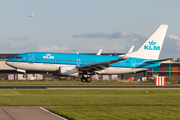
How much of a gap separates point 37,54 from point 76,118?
113 feet

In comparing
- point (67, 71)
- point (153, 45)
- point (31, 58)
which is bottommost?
point (67, 71)

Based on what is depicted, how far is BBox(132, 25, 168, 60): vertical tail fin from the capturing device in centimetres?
5512

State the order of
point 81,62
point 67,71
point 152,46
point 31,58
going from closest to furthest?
point 67,71, point 31,58, point 81,62, point 152,46

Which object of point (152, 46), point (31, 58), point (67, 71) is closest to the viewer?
point (67, 71)

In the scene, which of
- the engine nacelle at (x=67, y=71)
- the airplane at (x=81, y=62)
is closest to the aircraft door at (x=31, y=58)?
the airplane at (x=81, y=62)

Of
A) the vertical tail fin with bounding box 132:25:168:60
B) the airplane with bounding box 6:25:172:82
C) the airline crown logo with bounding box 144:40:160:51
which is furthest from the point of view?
the airline crown logo with bounding box 144:40:160:51

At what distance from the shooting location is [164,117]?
17.5m

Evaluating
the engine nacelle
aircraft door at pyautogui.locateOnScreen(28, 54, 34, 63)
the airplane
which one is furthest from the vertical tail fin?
aircraft door at pyautogui.locateOnScreen(28, 54, 34, 63)

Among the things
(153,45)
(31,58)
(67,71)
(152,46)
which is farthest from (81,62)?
(153,45)

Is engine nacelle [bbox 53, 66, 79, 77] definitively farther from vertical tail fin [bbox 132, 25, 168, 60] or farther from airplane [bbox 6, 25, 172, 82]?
vertical tail fin [bbox 132, 25, 168, 60]

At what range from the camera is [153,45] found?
55.9 m

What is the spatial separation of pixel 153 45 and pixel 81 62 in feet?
48.7

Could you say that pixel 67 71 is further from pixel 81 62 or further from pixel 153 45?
pixel 153 45

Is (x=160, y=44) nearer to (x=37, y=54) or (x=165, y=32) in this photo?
(x=165, y=32)
